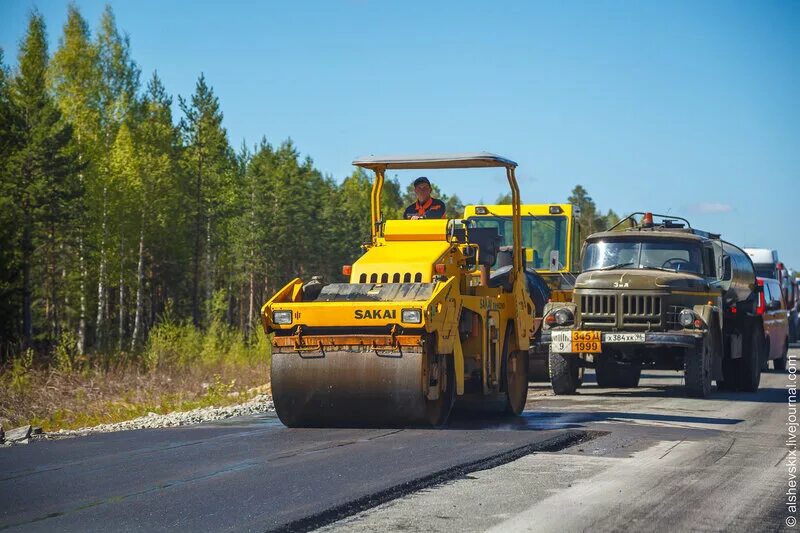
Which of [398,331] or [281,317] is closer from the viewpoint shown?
[398,331]

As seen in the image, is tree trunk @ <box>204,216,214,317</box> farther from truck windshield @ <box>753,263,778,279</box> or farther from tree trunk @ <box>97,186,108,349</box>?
truck windshield @ <box>753,263,778,279</box>

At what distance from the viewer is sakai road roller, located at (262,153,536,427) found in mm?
11242

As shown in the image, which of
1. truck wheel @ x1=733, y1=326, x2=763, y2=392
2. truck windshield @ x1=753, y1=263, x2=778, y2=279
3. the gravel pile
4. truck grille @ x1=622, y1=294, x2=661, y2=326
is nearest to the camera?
the gravel pile

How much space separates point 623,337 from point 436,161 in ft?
18.0

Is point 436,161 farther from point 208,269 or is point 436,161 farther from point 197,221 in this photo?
point 208,269

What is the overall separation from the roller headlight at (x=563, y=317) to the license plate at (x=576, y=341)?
1.44 feet

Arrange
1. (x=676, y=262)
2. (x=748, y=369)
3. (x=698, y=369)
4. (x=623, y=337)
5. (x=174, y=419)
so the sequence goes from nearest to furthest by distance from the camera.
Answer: (x=174, y=419)
(x=698, y=369)
(x=623, y=337)
(x=676, y=262)
(x=748, y=369)

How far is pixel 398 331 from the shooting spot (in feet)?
36.9

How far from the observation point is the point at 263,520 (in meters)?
6.79

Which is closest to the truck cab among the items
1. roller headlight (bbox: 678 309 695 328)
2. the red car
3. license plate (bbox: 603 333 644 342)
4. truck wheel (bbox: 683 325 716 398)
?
the red car

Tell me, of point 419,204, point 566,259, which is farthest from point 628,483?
point 566,259

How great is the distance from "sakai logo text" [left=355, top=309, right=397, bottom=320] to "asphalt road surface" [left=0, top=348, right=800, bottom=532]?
1181 millimetres

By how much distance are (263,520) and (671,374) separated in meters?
18.7

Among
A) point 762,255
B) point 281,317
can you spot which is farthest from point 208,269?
point 281,317
